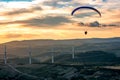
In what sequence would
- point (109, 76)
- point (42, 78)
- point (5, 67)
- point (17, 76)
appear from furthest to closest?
point (5, 67) → point (17, 76) → point (42, 78) → point (109, 76)

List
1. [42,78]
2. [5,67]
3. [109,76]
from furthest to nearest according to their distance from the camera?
[5,67] < [42,78] < [109,76]

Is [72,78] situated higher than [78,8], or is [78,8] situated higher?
[78,8]

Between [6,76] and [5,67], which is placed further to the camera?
[5,67]

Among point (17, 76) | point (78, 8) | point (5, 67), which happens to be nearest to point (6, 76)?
point (17, 76)

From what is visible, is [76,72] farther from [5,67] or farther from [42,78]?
[5,67]

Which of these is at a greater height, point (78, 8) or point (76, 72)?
point (78, 8)

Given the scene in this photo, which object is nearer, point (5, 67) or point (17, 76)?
point (17, 76)

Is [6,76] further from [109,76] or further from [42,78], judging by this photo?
[109,76]

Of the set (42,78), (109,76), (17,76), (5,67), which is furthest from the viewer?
(5,67)

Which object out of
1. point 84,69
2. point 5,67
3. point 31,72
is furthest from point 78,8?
point 5,67
